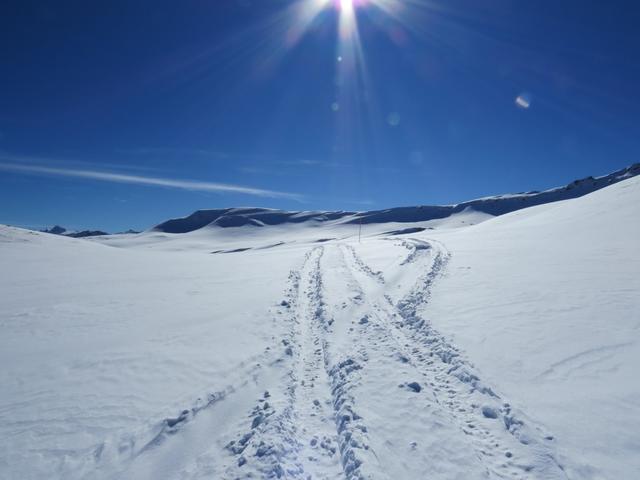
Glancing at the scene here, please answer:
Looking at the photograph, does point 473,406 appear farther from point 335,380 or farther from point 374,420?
point 335,380

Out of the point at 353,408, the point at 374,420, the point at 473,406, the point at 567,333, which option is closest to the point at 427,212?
the point at 567,333

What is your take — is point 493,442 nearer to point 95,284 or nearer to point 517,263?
point 517,263

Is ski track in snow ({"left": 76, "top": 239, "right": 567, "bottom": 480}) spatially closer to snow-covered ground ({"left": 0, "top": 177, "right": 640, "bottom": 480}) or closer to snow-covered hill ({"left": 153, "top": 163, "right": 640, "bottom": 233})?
snow-covered ground ({"left": 0, "top": 177, "right": 640, "bottom": 480})

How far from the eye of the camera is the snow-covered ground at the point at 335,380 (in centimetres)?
429

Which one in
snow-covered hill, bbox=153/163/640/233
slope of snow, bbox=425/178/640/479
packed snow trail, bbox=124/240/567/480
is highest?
snow-covered hill, bbox=153/163/640/233

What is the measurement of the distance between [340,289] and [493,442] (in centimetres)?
865

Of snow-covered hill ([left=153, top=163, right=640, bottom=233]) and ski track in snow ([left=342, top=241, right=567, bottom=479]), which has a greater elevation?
snow-covered hill ([left=153, top=163, right=640, bottom=233])

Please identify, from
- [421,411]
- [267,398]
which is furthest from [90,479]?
[421,411]

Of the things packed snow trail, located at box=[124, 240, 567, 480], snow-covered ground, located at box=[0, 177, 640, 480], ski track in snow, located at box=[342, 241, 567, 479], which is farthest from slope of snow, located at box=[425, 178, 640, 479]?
packed snow trail, located at box=[124, 240, 567, 480]

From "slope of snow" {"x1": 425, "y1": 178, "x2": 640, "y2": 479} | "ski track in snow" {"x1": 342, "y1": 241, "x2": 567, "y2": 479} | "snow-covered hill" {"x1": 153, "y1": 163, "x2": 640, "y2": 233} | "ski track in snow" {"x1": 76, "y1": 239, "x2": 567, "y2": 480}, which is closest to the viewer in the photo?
"ski track in snow" {"x1": 342, "y1": 241, "x2": 567, "y2": 479}

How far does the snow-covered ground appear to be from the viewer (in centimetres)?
429

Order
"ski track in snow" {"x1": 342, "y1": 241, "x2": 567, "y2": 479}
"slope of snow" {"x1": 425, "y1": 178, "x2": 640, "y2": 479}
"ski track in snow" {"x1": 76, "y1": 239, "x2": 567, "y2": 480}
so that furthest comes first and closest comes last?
"slope of snow" {"x1": 425, "y1": 178, "x2": 640, "y2": 479}, "ski track in snow" {"x1": 76, "y1": 239, "x2": 567, "y2": 480}, "ski track in snow" {"x1": 342, "y1": 241, "x2": 567, "y2": 479}

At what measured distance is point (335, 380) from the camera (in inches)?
242

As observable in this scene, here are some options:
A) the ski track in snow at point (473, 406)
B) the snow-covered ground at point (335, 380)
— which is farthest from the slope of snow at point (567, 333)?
the ski track in snow at point (473, 406)
